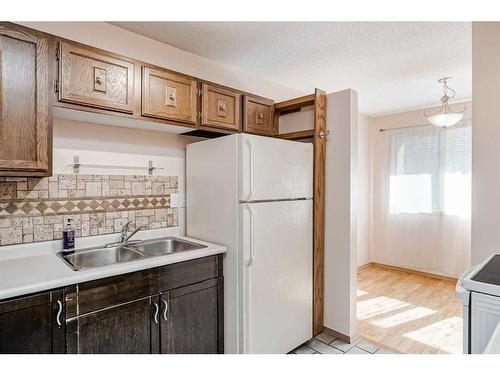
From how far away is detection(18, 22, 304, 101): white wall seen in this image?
1.90 meters

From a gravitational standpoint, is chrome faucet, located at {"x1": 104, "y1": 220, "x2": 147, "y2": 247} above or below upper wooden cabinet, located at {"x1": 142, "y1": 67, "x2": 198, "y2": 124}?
below

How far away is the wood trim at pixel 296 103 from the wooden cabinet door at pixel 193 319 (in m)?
1.62

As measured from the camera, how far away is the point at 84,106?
1688 millimetres

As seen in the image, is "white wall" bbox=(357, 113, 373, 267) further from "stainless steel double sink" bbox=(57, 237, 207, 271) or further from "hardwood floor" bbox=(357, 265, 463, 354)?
"stainless steel double sink" bbox=(57, 237, 207, 271)

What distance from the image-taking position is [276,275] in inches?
86.6

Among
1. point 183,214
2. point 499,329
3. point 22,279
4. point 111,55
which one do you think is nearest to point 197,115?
point 111,55

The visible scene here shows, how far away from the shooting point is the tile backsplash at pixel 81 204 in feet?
5.72

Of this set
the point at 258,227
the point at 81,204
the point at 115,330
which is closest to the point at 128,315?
the point at 115,330

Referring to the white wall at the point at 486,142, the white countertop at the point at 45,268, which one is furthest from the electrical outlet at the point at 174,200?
the white wall at the point at 486,142

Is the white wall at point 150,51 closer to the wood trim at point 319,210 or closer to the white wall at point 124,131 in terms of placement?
the white wall at point 124,131

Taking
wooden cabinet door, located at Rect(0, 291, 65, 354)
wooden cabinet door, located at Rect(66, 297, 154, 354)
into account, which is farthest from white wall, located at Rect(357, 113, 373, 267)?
wooden cabinet door, located at Rect(0, 291, 65, 354)

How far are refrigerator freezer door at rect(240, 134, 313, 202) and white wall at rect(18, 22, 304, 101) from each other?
0.95m
